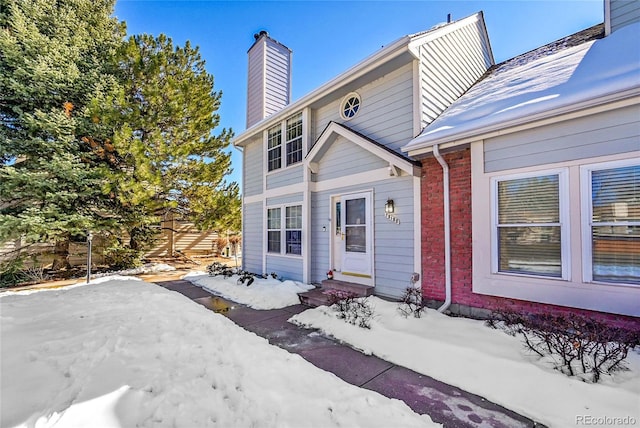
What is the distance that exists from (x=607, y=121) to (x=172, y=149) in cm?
1192

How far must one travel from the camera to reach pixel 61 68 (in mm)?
9875

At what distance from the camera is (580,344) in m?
2.84

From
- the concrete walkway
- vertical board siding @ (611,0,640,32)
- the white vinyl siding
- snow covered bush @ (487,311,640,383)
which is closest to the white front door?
the concrete walkway

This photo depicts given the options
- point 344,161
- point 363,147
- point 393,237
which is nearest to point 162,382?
point 393,237

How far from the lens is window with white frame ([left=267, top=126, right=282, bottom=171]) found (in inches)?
349

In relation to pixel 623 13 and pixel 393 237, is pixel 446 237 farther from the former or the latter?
pixel 623 13

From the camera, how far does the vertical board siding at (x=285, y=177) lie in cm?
798

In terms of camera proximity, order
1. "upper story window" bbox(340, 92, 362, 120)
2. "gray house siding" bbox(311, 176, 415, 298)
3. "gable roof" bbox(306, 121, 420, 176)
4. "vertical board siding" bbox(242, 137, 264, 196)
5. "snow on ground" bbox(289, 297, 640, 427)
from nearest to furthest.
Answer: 1. "snow on ground" bbox(289, 297, 640, 427)
2. "gable roof" bbox(306, 121, 420, 176)
3. "gray house siding" bbox(311, 176, 415, 298)
4. "upper story window" bbox(340, 92, 362, 120)
5. "vertical board siding" bbox(242, 137, 264, 196)

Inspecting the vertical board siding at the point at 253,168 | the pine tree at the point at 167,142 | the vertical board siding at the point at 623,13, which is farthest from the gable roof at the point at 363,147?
the pine tree at the point at 167,142

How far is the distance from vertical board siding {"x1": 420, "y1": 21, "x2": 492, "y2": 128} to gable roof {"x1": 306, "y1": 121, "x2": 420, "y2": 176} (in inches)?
34.1

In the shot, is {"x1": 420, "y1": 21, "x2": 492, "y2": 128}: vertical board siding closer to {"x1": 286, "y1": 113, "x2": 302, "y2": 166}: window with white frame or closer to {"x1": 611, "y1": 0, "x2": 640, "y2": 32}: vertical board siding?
{"x1": 611, "y1": 0, "x2": 640, "y2": 32}: vertical board siding

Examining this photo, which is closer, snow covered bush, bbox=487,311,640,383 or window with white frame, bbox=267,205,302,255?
snow covered bush, bbox=487,311,640,383

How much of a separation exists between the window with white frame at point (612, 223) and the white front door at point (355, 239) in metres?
3.48

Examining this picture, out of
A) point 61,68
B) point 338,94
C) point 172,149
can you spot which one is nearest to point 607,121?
point 338,94
